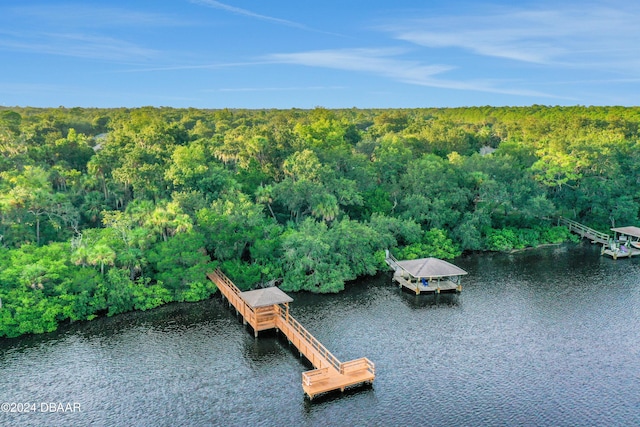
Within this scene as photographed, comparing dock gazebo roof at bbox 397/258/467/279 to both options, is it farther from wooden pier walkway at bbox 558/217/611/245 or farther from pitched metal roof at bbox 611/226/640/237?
pitched metal roof at bbox 611/226/640/237

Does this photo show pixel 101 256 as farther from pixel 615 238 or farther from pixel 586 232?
pixel 615 238

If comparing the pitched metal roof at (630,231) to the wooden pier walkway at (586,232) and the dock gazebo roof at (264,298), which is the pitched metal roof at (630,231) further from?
the dock gazebo roof at (264,298)

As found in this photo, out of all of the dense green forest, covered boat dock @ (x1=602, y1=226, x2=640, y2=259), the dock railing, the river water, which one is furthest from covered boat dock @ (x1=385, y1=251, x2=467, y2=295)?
covered boat dock @ (x1=602, y1=226, x2=640, y2=259)

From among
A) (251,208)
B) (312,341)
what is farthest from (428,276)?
(251,208)

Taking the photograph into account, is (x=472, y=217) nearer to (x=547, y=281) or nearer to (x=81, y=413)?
(x=547, y=281)

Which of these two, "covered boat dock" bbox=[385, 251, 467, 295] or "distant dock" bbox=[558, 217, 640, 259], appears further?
"distant dock" bbox=[558, 217, 640, 259]

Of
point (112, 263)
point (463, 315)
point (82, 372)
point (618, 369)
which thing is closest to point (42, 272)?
point (112, 263)
